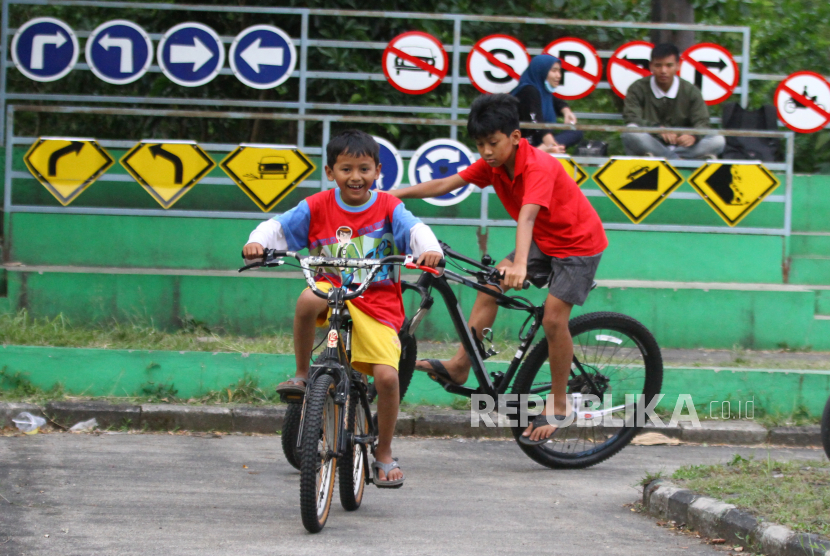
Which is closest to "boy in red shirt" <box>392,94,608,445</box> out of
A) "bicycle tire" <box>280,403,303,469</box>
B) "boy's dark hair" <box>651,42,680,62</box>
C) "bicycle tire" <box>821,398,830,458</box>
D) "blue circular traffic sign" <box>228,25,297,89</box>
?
"bicycle tire" <box>280,403,303,469</box>

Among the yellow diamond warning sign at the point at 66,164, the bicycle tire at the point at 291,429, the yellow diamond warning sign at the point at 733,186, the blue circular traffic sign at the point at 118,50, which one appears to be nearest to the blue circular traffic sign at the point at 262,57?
the blue circular traffic sign at the point at 118,50

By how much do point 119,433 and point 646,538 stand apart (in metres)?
3.26

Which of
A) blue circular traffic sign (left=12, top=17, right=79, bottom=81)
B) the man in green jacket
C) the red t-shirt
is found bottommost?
the red t-shirt

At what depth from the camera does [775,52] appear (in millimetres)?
13984

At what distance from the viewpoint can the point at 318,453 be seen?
4.03 m

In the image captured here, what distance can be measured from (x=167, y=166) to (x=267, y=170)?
78 cm

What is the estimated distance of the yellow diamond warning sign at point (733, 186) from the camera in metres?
8.20

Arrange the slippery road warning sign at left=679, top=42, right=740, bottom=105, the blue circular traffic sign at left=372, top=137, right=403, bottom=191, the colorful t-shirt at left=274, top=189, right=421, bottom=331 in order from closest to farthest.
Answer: the colorful t-shirt at left=274, top=189, right=421, bottom=331, the blue circular traffic sign at left=372, top=137, right=403, bottom=191, the slippery road warning sign at left=679, top=42, right=740, bottom=105

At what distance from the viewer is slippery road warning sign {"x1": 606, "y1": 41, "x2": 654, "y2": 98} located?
384 inches

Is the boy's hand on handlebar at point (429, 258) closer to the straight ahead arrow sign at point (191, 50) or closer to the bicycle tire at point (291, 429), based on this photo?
the bicycle tire at point (291, 429)

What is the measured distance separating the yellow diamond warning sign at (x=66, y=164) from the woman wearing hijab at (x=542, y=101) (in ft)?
11.4

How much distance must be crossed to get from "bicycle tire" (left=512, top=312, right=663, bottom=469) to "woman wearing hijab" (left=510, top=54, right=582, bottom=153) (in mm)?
3331

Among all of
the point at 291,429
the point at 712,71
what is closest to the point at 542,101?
the point at 712,71

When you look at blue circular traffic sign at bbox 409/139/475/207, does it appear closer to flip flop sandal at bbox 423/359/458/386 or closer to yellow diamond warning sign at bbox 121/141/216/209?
yellow diamond warning sign at bbox 121/141/216/209
